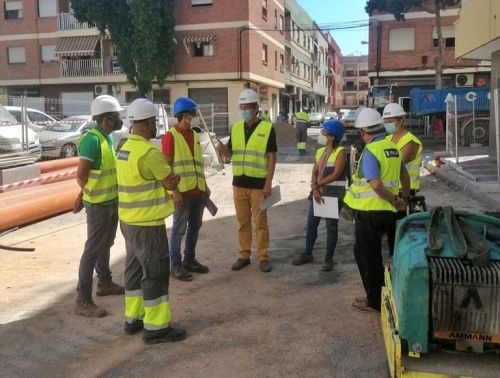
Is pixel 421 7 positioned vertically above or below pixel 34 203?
above

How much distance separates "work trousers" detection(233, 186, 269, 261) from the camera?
5.91m

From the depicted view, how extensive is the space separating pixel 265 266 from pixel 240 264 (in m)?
0.31

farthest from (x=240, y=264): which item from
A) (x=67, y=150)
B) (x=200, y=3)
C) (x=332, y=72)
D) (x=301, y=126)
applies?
(x=332, y=72)

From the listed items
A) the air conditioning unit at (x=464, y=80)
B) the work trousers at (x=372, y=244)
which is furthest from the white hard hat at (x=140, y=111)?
the air conditioning unit at (x=464, y=80)

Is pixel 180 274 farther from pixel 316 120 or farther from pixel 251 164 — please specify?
pixel 316 120

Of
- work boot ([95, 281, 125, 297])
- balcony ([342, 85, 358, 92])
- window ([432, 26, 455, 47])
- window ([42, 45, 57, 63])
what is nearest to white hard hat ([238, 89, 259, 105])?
work boot ([95, 281, 125, 297])

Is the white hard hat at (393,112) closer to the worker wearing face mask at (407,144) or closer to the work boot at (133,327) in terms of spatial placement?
the worker wearing face mask at (407,144)

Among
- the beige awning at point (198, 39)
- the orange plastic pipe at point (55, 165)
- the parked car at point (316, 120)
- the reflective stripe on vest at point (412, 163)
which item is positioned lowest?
the orange plastic pipe at point (55, 165)

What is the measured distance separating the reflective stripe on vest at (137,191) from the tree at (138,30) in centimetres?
2669

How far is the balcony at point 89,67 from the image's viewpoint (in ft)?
110

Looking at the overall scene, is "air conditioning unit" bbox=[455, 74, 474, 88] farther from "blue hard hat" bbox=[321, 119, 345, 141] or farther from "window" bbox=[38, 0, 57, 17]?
"blue hard hat" bbox=[321, 119, 345, 141]

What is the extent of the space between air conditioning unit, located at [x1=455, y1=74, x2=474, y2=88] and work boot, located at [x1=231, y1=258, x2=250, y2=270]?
30018 mm

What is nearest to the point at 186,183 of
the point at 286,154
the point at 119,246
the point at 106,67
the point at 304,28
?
the point at 119,246

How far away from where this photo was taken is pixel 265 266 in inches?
231
